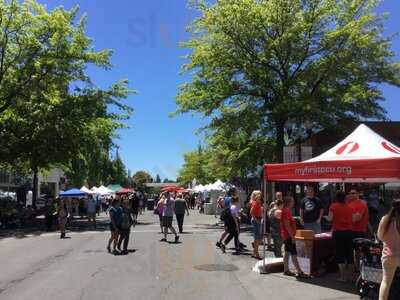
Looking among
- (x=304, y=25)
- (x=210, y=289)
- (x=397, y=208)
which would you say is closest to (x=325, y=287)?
(x=210, y=289)

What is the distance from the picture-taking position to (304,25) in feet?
86.6

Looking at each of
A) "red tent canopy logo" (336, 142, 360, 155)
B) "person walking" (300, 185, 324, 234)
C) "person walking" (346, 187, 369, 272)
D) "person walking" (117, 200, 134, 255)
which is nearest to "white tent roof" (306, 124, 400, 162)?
"red tent canopy logo" (336, 142, 360, 155)

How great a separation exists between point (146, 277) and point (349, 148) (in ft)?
15.7

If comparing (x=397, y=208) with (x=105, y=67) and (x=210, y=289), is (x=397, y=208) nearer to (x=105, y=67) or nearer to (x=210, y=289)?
(x=210, y=289)

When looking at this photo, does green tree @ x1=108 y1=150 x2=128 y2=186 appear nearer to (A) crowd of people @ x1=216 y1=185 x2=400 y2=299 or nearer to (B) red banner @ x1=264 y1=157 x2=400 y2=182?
(A) crowd of people @ x1=216 y1=185 x2=400 y2=299

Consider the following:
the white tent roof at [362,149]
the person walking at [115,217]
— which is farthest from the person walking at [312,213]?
the person walking at [115,217]

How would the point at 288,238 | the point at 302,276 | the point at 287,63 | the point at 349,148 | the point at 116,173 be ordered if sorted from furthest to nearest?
the point at 116,173
the point at 287,63
the point at 288,238
the point at 302,276
the point at 349,148

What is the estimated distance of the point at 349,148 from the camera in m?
11.5

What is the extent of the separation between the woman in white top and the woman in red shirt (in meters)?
2.82

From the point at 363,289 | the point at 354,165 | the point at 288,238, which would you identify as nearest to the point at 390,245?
the point at 363,289

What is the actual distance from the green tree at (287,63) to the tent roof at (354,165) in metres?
13.8

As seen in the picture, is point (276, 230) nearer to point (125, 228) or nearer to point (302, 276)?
point (302, 276)

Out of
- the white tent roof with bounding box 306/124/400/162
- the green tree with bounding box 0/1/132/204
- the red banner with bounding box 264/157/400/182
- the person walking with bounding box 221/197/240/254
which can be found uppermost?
the green tree with bounding box 0/1/132/204

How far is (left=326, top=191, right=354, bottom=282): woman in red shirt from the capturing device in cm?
1109
